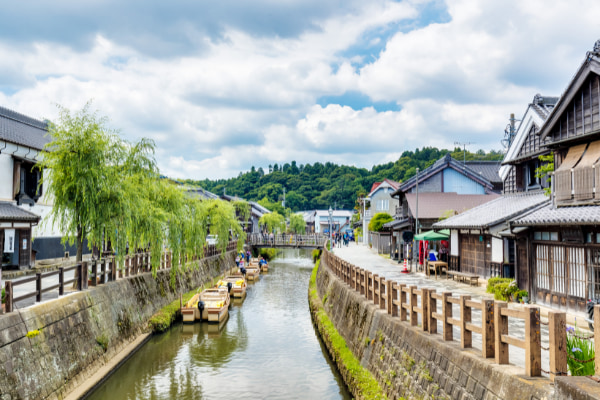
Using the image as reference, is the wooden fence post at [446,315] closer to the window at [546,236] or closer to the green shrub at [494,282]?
the window at [546,236]

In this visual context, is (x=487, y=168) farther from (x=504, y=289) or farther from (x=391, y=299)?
(x=391, y=299)

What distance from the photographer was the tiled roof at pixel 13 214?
20.8 meters

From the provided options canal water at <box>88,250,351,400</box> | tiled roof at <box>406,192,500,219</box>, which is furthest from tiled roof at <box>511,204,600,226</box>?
tiled roof at <box>406,192,500,219</box>

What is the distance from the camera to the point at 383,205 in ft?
179

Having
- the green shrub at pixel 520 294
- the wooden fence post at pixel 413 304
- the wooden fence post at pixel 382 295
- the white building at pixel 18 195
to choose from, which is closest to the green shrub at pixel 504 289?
the green shrub at pixel 520 294

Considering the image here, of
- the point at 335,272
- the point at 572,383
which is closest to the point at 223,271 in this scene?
the point at 335,272

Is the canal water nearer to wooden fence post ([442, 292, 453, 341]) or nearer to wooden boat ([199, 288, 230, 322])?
wooden boat ([199, 288, 230, 322])

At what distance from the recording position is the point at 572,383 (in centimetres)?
477

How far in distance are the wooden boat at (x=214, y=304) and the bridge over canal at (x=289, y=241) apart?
27018 millimetres

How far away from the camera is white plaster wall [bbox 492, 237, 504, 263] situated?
1883 centimetres

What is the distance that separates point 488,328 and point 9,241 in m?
24.6

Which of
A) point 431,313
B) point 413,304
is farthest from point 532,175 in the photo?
point 431,313

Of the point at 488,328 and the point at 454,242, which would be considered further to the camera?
the point at 454,242

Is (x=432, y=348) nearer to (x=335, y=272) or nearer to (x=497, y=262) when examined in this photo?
(x=497, y=262)
